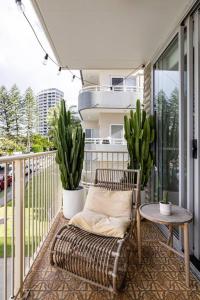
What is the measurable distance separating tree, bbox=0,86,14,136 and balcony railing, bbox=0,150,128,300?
21.4m

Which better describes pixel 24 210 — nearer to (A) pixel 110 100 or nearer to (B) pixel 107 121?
(A) pixel 110 100

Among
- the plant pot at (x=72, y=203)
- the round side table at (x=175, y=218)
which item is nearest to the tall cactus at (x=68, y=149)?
the plant pot at (x=72, y=203)

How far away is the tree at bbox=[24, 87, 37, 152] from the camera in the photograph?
23812 millimetres

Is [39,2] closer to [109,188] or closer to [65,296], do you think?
[109,188]

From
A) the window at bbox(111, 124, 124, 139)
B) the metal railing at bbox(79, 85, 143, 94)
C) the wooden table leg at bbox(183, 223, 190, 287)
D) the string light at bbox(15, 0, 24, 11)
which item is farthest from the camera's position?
the window at bbox(111, 124, 124, 139)

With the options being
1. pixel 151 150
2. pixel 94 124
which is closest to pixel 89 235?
pixel 151 150

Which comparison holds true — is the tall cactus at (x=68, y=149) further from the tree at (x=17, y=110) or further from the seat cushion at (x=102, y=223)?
the tree at (x=17, y=110)

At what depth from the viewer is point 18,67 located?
1110 inches

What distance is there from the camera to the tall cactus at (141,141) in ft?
11.3

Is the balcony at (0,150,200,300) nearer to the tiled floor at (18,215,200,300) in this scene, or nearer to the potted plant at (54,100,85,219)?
the tiled floor at (18,215,200,300)

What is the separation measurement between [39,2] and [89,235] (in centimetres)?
242

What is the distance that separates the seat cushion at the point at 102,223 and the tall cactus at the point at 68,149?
1231 millimetres

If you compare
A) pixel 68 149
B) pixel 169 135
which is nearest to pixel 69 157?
pixel 68 149

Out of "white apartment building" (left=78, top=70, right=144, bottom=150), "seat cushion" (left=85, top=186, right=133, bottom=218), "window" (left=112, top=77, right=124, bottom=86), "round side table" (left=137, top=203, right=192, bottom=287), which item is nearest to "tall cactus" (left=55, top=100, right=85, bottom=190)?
"seat cushion" (left=85, top=186, right=133, bottom=218)
